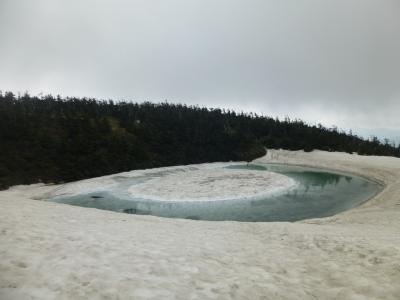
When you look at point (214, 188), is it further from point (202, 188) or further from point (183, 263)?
point (183, 263)

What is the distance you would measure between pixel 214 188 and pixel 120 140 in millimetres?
42472

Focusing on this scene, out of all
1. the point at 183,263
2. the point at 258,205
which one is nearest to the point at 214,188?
the point at 258,205

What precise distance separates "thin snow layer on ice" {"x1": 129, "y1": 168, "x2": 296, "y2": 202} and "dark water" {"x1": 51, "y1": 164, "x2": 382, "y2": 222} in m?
1.63

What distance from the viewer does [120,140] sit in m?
79.1

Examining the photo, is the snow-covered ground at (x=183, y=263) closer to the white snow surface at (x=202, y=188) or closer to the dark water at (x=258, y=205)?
the dark water at (x=258, y=205)

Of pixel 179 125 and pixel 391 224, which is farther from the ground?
pixel 179 125

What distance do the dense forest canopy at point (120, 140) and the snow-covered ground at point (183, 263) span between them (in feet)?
142

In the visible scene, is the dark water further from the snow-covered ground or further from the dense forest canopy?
the dense forest canopy

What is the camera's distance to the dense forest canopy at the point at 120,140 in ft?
200

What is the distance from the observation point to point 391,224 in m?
19.5

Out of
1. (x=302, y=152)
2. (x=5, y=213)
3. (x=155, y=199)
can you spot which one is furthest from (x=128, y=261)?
(x=302, y=152)

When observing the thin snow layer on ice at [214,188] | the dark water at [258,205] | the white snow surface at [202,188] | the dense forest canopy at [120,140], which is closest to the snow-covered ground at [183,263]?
the dark water at [258,205]

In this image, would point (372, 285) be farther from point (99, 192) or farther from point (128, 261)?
point (99, 192)

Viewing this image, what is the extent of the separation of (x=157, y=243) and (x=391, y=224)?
1364 cm
